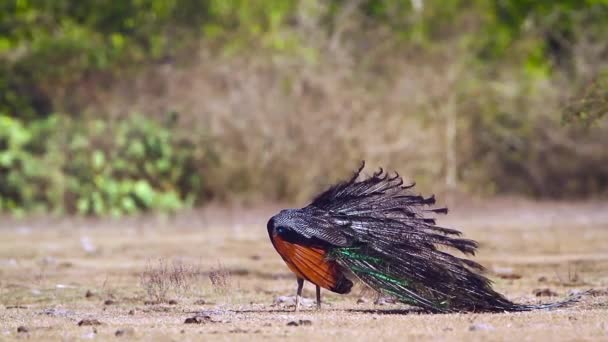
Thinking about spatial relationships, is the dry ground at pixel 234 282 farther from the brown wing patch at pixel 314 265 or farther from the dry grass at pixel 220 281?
the brown wing patch at pixel 314 265

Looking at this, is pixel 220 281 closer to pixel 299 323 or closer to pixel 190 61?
pixel 299 323

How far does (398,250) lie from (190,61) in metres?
17.3

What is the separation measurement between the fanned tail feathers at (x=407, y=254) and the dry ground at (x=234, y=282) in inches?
10.4

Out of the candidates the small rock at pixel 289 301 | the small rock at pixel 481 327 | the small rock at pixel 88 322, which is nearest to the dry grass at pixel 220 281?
the small rock at pixel 289 301

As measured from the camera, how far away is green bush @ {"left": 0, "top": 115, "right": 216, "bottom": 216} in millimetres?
24453

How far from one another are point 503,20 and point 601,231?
48.4 ft

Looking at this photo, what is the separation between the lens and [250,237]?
66.9 ft

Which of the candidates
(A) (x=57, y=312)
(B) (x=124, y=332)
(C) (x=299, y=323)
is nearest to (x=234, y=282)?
(A) (x=57, y=312)

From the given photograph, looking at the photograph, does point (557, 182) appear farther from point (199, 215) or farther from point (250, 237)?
point (250, 237)

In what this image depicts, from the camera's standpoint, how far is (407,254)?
10008 millimetres

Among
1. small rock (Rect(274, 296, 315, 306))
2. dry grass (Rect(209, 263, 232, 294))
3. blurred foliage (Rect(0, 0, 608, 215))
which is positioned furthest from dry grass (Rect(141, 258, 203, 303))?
blurred foliage (Rect(0, 0, 608, 215))

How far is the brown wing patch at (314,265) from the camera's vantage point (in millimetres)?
10039

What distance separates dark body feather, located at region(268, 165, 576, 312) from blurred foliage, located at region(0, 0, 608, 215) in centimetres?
1452

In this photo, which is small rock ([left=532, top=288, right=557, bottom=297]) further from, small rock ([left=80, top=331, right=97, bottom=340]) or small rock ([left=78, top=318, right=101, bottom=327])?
small rock ([left=80, top=331, right=97, bottom=340])
